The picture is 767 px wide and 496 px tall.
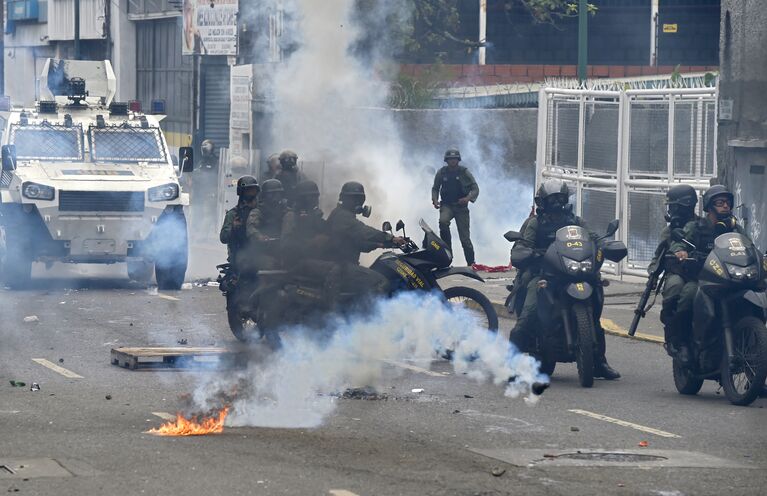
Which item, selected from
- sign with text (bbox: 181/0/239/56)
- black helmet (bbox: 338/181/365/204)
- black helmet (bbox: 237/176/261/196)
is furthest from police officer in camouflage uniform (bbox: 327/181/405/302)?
sign with text (bbox: 181/0/239/56)

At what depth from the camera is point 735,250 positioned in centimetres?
1095

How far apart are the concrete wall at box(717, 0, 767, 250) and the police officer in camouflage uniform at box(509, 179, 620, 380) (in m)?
5.21

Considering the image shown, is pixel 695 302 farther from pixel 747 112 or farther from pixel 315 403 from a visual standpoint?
pixel 747 112

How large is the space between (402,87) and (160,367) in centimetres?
1506

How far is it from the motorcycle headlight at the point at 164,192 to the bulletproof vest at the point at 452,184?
151 inches

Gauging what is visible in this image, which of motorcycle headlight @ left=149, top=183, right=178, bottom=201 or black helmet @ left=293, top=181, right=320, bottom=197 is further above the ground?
black helmet @ left=293, top=181, right=320, bottom=197

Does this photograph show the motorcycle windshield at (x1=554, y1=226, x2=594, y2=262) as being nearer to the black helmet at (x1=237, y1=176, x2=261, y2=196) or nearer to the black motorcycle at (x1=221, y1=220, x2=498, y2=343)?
the black motorcycle at (x1=221, y1=220, x2=498, y2=343)

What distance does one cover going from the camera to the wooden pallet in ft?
41.1

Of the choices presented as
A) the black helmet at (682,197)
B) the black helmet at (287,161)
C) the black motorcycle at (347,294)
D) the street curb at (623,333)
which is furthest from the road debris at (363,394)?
the black helmet at (287,161)

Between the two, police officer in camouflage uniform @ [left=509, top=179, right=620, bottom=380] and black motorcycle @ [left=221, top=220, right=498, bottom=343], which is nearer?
police officer in camouflage uniform @ [left=509, top=179, right=620, bottom=380]

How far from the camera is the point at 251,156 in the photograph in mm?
29047

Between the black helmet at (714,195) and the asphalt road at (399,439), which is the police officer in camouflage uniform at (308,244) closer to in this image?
the asphalt road at (399,439)

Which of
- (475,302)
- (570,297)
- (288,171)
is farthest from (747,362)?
(288,171)

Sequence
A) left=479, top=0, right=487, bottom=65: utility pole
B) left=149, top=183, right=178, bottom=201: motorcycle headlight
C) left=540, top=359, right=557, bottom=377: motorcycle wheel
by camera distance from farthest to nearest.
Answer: left=479, top=0, right=487, bottom=65: utility pole
left=149, top=183, right=178, bottom=201: motorcycle headlight
left=540, top=359, right=557, bottom=377: motorcycle wheel
